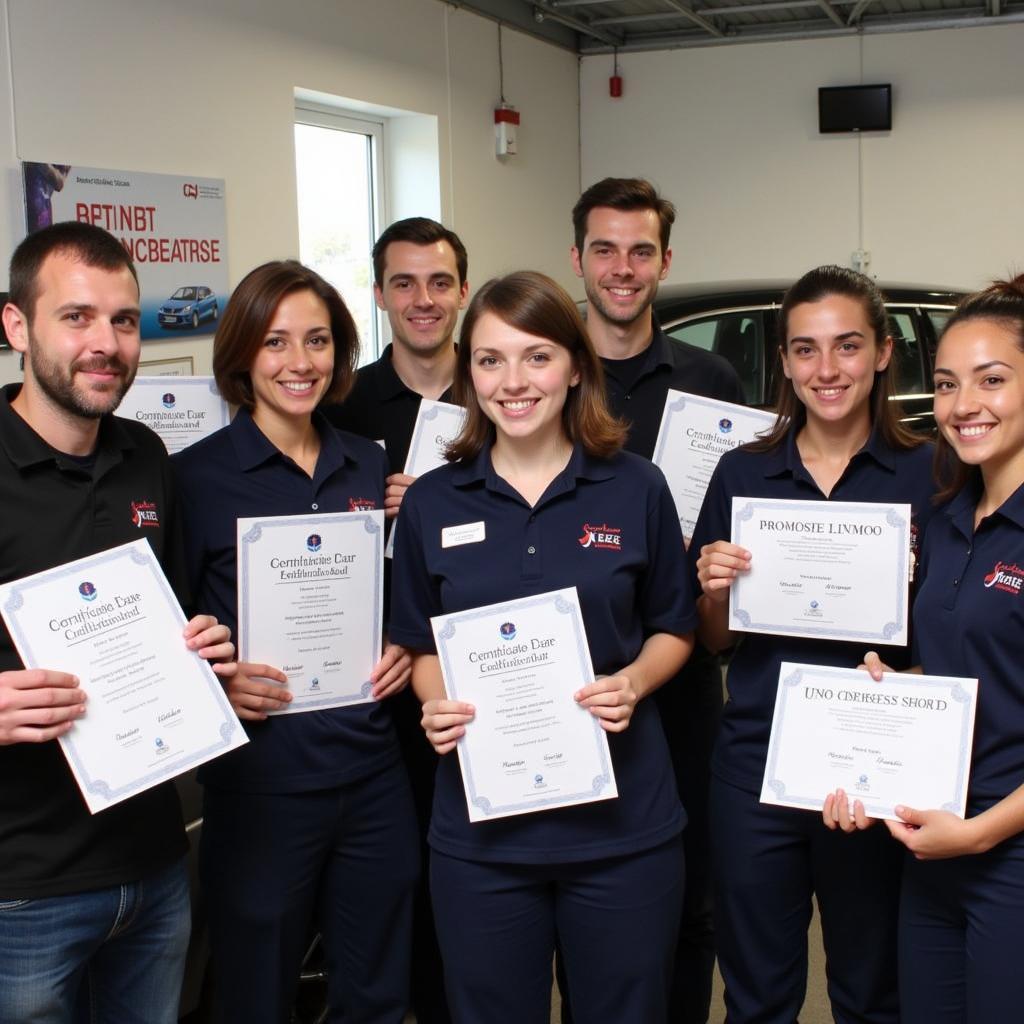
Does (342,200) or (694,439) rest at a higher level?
(342,200)

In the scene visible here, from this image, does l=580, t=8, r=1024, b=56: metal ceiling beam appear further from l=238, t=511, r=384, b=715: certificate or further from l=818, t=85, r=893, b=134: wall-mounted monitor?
l=238, t=511, r=384, b=715: certificate

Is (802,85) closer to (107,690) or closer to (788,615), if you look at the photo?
(788,615)

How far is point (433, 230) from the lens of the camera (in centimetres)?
278

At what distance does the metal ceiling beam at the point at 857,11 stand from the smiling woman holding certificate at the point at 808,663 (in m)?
6.44

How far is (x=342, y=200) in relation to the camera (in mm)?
6801

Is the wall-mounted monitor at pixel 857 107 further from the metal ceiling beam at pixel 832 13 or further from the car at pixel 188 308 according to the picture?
the car at pixel 188 308

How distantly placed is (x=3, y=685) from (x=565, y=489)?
91 cm

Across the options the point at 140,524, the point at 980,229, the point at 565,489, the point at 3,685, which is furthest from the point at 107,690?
the point at 980,229

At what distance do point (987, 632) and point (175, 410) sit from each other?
1683 mm

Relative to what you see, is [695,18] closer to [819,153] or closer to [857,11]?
[857,11]

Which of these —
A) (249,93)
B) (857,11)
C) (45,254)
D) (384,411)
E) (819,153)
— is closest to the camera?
(45,254)

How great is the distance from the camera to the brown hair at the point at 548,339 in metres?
1.91

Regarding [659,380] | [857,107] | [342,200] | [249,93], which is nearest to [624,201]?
[659,380]

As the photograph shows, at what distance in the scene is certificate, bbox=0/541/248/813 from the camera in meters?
1.64
